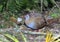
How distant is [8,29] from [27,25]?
1.63 ft

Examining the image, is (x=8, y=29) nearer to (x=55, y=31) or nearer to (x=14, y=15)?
(x=14, y=15)

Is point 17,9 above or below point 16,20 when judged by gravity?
above

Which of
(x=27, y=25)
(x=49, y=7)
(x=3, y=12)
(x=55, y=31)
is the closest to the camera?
(x=55, y=31)

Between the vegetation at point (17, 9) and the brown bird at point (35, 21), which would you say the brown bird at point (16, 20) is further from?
the brown bird at point (35, 21)

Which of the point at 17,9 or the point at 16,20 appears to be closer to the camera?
the point at 16,20

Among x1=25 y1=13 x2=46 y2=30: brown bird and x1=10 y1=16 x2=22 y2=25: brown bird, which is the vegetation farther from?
x1=25 y1=13 x2=46 y2=30: brown bird

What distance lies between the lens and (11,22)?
17.5 feet

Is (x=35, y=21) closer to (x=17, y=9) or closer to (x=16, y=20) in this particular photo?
(x=16, y=20)

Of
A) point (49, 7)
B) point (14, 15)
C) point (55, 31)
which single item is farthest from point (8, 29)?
point (49, 7)

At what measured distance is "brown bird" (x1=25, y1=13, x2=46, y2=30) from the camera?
525cm

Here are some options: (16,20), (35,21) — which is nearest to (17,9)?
(16,20)

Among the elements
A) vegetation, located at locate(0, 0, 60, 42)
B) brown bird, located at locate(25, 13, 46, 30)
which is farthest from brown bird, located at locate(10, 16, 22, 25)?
brown bird, located at locate(25, 13, 46, 30)

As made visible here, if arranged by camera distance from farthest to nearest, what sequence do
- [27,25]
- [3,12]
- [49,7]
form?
[49,7], [3,12], [27,25]

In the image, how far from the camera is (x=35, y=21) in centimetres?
530
